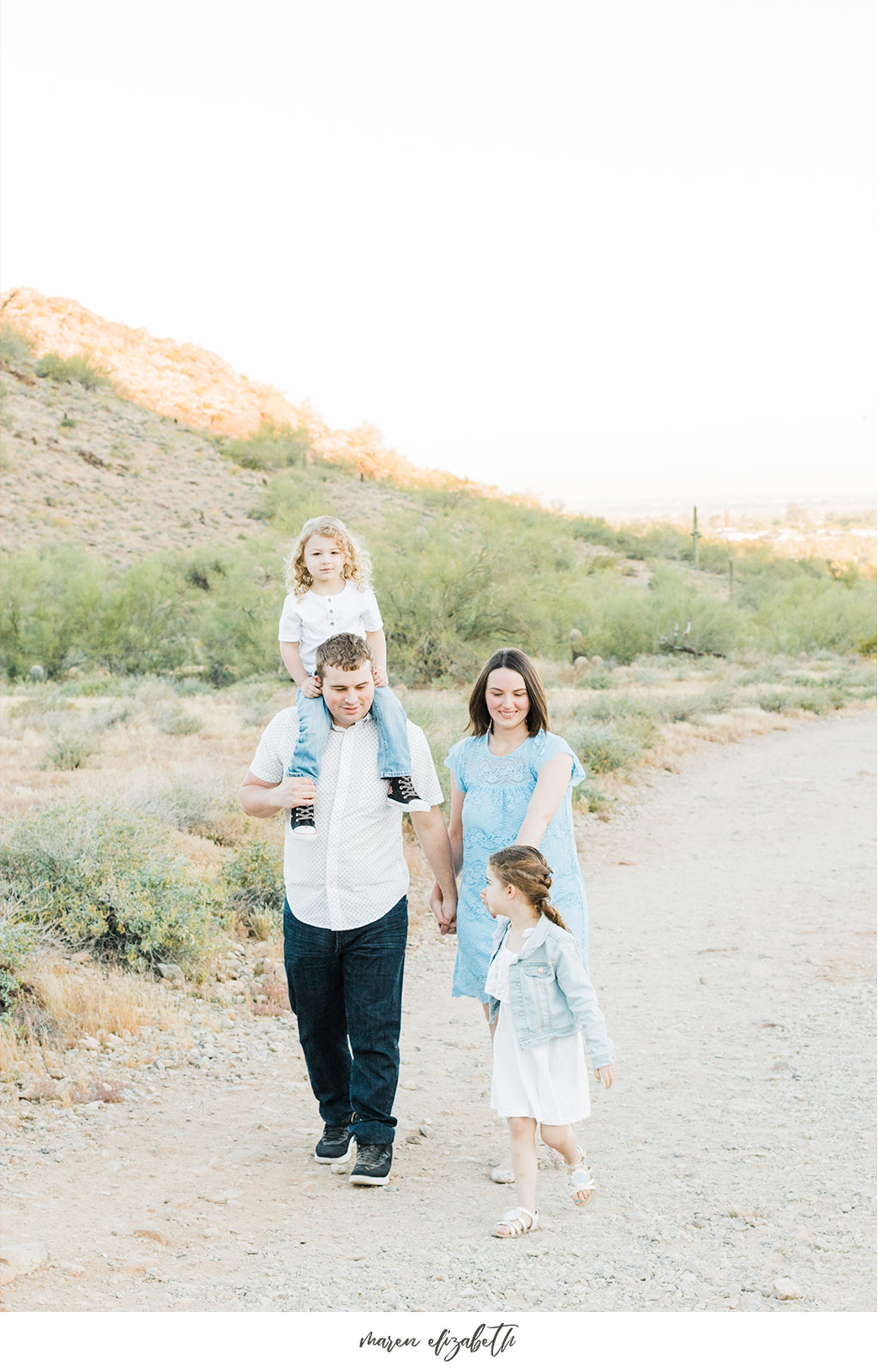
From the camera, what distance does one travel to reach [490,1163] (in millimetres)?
4371

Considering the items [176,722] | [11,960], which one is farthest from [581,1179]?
[176,722]

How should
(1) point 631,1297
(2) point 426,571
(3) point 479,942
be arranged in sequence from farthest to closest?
(2) point 426,571
(3) point 479,942
(1) point 631,1297

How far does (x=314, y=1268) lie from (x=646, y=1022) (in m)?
3.10

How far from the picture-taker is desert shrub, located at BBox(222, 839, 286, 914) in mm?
7609

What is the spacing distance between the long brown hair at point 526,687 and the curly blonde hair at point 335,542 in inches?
50.4

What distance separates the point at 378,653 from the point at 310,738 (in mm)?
1067

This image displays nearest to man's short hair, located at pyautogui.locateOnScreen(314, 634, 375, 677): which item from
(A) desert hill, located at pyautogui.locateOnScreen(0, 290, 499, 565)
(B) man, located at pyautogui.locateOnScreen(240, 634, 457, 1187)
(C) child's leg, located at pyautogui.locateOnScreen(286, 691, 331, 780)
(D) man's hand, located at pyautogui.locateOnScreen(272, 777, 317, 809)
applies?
(B) man, located at pyautogui.locateOnScreen(240, 634, 457, 1187)

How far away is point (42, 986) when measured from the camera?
5.70m

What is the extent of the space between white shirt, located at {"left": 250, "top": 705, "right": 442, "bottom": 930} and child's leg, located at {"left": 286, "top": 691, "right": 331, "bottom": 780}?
5 centimetres

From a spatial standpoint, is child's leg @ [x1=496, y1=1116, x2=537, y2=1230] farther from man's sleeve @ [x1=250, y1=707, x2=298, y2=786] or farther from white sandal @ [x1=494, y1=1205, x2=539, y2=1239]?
man's sleeve @ [x1=250, y1=707, x2=298, y2=786]

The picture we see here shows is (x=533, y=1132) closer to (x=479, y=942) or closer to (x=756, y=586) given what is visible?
(x=479, y=942)

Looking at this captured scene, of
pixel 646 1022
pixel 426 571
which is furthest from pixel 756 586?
pixel 646 1022

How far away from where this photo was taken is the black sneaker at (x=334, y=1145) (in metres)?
4.30

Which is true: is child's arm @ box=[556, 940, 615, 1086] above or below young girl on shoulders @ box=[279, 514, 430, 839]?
below
